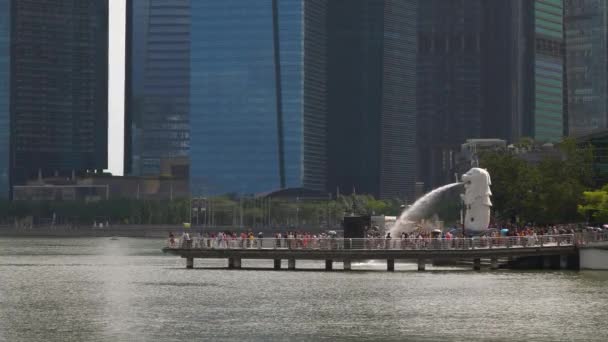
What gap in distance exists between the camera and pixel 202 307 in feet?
281

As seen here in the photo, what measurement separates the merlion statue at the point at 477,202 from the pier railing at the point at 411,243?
22.7 feet

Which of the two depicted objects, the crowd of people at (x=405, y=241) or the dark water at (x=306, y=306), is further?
the crowd of people at (x=405, y=241)

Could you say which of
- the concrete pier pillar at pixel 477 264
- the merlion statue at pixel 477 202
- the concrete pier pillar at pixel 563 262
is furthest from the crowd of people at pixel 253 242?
the concrete pier pillar at pixel 563 262

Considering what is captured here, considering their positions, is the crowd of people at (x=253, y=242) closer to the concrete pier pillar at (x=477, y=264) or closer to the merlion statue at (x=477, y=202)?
the concrete pier pillar at (x=477, y=264)

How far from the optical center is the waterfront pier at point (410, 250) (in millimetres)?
116562

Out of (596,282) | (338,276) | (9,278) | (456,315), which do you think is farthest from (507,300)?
(9,278)

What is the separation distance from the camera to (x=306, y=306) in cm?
8631

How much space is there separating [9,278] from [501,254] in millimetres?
42457

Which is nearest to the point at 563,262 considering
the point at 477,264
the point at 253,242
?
the point at 477,264

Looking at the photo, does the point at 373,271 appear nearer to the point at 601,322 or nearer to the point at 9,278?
the point at 9,278

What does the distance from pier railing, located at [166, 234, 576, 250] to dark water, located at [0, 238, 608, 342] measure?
94.2 inches

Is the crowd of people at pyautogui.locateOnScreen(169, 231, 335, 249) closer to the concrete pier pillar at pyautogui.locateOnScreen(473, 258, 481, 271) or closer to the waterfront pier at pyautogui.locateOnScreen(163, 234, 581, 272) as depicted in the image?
the waterfront pier at pyautogui.locateOnScreen(163, 234, 581, 272)

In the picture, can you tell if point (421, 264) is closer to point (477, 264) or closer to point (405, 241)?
point (405, 241)

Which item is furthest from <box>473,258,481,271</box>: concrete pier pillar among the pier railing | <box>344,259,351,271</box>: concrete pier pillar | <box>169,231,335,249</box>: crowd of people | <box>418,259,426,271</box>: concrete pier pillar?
<box>169,231,335,249</box>: crowd of people
